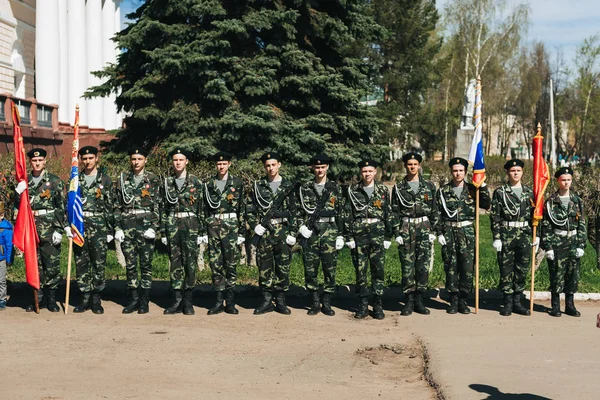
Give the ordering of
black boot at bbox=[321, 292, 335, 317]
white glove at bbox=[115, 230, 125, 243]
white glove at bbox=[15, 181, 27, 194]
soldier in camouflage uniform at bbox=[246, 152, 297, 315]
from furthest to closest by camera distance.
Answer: black boot at bbox=[321, 292, 335, 317], soldier in camouflage uniform at bbox=[246, 152, 297, 315], white glove at bbox=[115, 230, 125, 243], white glove at bbox=[15, 181, 27, 194]

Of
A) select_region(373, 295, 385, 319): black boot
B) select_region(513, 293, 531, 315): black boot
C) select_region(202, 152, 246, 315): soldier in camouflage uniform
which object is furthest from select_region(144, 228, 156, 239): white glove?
select_region(513, 293, 531, 315): black boot

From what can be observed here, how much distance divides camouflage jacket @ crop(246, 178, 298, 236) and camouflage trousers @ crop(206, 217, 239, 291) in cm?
23

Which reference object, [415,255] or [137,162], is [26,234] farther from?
[415,255]

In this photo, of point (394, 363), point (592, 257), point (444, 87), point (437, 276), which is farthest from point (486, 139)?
point (394, 363)

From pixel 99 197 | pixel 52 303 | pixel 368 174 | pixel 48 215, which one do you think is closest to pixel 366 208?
pixel 368 174

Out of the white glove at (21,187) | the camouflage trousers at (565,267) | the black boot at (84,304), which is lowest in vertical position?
the black boot at (84,304)

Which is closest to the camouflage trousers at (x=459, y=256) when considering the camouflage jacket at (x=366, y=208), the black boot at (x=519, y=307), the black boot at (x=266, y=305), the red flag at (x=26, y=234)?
the black boot at (x=519, y=307)

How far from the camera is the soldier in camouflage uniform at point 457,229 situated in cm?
892

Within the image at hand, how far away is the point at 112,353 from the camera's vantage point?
23.0 ft

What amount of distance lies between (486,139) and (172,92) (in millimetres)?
57446

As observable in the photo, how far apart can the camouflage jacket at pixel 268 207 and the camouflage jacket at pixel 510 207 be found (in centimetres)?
239

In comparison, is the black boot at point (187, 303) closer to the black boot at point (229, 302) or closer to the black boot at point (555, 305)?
the black boot at point (229, 302)

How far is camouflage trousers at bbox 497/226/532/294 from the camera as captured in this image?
885cm

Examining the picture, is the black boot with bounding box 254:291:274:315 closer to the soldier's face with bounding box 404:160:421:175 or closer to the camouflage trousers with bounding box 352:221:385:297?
the camouflage trousers with bounding box 352:221:385:297
